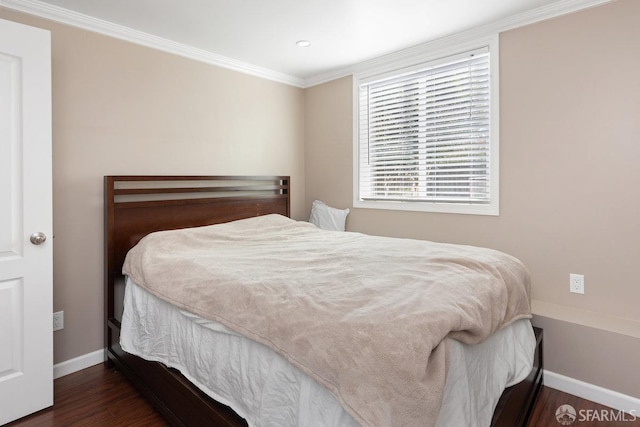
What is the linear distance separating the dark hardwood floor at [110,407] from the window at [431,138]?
4.26 ft

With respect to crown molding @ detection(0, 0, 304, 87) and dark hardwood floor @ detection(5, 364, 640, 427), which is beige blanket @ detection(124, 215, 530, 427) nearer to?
dark hardwood floor @ detection(5, 364, 640, 427)

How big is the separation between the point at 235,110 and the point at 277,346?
8.66ft

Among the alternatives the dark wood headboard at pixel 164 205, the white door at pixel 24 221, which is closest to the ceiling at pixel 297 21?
the white door at pixel 24 221

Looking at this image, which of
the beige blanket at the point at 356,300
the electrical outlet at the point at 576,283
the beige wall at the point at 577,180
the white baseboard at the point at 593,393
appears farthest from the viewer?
the electrical outlet at the point at 576,283

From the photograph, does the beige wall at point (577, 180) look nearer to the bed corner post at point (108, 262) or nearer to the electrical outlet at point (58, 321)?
the bed corner post at point (108, 262)

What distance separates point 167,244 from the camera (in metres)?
2.44

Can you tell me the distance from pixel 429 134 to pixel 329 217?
125 cm

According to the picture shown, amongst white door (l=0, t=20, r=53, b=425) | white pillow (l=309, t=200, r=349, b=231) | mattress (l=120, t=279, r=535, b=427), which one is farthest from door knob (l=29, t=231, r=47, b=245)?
white pillow (l=309, t=200, r=349, b=231)

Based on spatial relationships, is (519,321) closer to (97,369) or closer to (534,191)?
(534,191)

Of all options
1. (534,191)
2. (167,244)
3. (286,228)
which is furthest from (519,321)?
(167,244)

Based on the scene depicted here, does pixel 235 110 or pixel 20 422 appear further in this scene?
pixel 235 110

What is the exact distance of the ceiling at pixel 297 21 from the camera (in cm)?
237

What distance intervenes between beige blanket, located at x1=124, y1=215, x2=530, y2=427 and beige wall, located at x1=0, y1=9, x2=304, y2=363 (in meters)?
0.45

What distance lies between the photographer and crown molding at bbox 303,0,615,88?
238 cm
